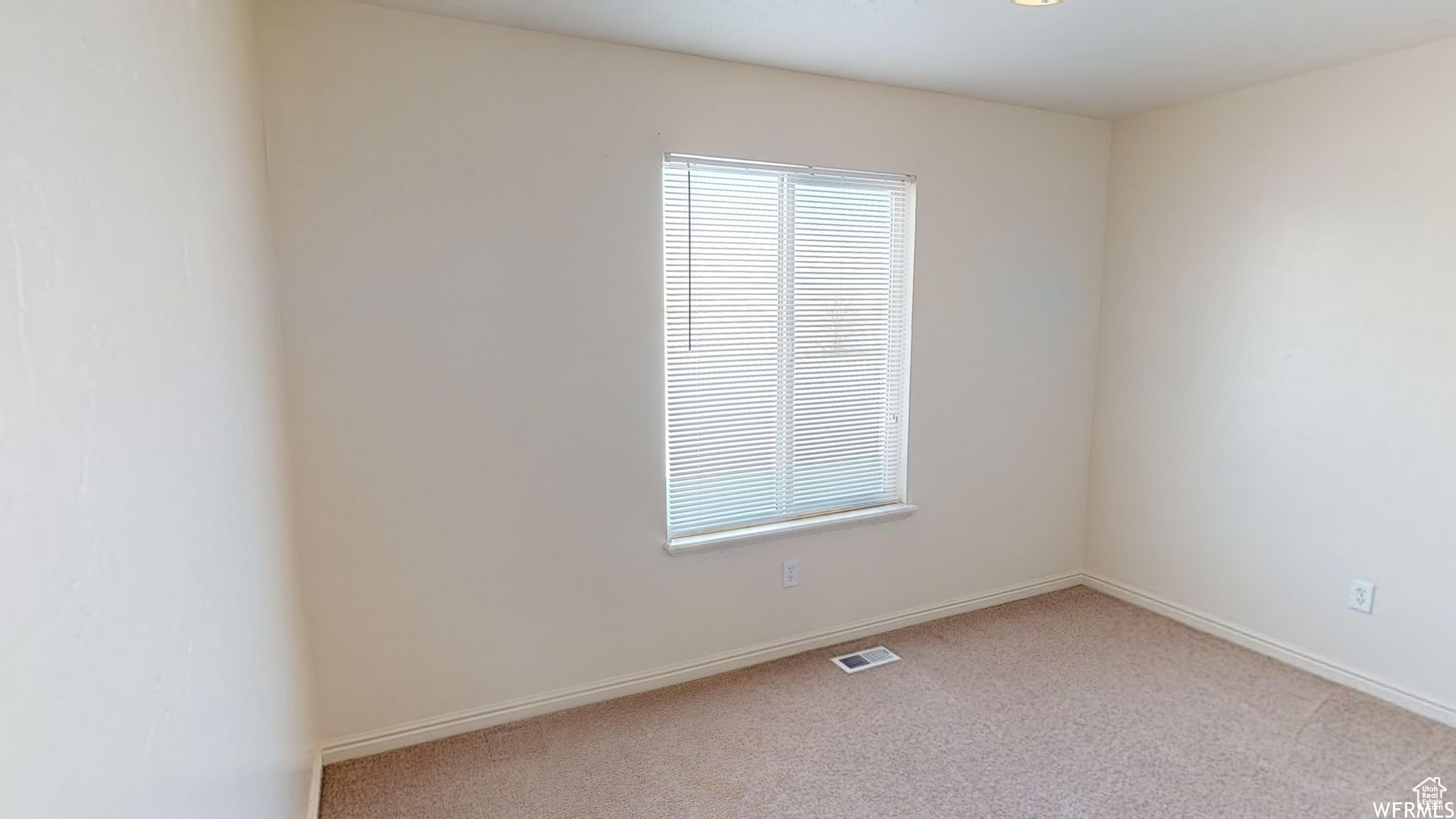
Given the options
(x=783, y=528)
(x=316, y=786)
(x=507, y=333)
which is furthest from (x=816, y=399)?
(x=316, y=786)

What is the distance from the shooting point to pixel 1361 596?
2.78 m

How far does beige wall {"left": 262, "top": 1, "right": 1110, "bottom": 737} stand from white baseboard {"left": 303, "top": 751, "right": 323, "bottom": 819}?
11 centimetres

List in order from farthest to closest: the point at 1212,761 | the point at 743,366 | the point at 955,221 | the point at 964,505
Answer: the point at 964,505 → the point at 955,221 → the point at 743,366 → the point at 1212,761

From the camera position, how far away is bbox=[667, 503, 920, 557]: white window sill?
2.79 metres

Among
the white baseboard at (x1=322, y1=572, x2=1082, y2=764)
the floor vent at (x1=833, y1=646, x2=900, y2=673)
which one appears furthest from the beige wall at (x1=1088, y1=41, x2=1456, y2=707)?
the floor vent at (x1=833, y1=646, x2=900, y2=673)

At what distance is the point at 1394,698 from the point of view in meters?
2.68

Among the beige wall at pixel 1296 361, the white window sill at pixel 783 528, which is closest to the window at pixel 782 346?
the white window sill at pixel 783 528

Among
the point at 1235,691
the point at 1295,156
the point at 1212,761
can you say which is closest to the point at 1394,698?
the point at 1235,691

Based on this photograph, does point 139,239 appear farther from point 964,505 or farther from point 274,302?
point 964,505

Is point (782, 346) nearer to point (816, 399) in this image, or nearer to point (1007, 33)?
point (816, 399)

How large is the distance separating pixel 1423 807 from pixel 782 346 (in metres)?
2.52

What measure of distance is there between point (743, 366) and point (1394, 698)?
282cm

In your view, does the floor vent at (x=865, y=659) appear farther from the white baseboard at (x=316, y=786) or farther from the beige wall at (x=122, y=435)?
the beige wall at (x=122, y=435)

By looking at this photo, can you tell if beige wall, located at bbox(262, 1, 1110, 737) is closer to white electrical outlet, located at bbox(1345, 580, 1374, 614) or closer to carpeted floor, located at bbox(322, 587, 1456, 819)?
carpeted floor, located at bbox(322, 587, 1456, 819)
